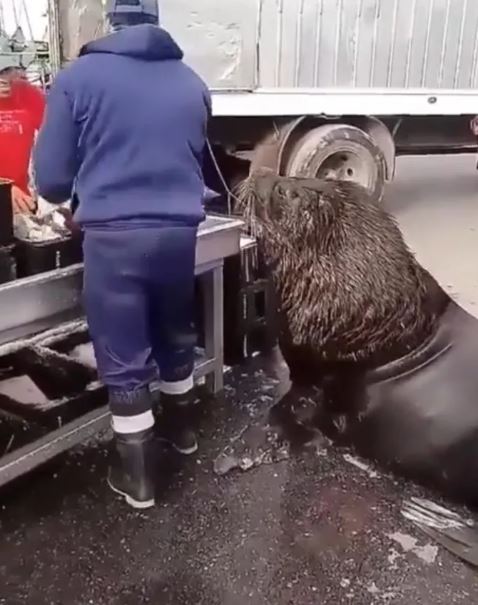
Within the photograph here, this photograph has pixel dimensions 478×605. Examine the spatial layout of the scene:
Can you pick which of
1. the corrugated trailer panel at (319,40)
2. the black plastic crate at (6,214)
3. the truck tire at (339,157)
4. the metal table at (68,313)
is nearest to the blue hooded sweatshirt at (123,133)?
the black plastic crate at (6,214)

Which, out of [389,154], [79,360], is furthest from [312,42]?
[79,360]

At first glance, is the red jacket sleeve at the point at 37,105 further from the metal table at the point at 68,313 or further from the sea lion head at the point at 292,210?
the sea lion head at the point at 292,210

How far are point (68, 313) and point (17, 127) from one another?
911mm

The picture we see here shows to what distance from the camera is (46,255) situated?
2.13m

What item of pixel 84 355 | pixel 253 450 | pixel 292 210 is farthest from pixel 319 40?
pixel 253 450

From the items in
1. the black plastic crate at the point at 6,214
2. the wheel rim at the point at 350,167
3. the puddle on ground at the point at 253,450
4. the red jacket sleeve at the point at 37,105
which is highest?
the red jacket sleeve at the point at 37,105

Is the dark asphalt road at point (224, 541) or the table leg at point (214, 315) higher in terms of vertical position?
the table leg at point (214, 315)

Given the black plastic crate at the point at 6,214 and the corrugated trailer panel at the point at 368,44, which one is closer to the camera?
the black plastic crate at the point at 6,214

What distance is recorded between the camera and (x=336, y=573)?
6.37 ft

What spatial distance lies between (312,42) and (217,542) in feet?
12.8

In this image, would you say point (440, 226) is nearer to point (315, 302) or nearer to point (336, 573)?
point (315, 302)

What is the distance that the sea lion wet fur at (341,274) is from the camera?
2301 mm

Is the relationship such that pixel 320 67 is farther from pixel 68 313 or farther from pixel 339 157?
pixel 68 313

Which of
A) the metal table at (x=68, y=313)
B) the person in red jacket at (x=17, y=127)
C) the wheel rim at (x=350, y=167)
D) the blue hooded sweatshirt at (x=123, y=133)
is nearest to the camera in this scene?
the blue hooded sweatshirt at (x=123, y=133)
